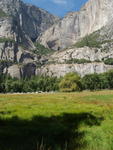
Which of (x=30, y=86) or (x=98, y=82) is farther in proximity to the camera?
(x=30, y=86)

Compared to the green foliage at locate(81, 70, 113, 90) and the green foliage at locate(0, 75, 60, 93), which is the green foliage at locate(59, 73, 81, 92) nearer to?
the green foliage at locate(81, 70, 113, 90)

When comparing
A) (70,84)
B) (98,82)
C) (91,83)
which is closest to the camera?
(70,84)

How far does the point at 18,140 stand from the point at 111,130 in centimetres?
641

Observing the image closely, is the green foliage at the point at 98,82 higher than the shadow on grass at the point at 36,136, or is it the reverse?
the shadow on grass at the point at 36,136

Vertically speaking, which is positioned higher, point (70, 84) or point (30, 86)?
point (70, 84)

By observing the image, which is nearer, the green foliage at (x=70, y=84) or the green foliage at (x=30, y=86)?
the green foliage at (x=70, y=84)

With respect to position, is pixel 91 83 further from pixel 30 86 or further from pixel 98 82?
pixel 30 86

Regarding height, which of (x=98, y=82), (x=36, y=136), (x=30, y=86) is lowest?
(x=30, y=86)

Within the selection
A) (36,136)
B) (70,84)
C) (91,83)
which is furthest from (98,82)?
(36,136)

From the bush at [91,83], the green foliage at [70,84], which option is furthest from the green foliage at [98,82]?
the green foliage at [70,84]

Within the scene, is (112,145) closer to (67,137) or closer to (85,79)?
(67,137)

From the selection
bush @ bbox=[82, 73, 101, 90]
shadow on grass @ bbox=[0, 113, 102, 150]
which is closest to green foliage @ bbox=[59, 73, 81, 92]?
bush @ bbox=[82, 73, 101, 90]

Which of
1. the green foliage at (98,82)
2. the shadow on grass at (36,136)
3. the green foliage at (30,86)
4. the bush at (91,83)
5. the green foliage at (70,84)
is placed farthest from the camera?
the green foliage at (30,86)

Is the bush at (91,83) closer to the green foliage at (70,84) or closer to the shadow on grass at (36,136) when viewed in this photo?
the green foliage at (70,84)
